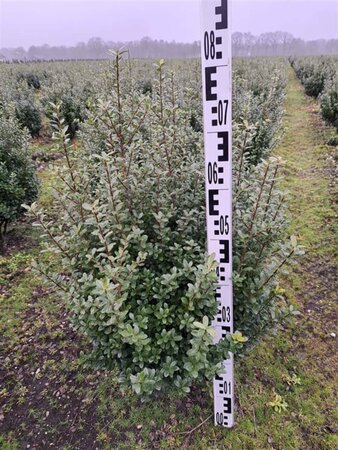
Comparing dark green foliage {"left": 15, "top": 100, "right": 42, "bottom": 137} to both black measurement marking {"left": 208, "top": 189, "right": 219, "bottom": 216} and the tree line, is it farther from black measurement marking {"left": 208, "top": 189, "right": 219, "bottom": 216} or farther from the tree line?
the tree line

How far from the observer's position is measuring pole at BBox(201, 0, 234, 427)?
54.7 inches

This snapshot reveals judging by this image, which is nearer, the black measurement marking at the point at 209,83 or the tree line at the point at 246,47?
the black measurement marking at the point at 209,83

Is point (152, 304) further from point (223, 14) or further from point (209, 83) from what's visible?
point (223, 14)

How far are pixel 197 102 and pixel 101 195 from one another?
373cm

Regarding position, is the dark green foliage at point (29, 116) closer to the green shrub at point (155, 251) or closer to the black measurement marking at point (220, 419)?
the green shrub at point (155, 251)

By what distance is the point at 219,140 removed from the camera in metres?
1.55

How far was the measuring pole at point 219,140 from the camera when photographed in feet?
4.56

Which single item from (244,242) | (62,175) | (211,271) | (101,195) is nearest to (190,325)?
(211,271)

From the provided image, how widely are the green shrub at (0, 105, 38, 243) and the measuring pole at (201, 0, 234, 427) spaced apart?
11.6 ft

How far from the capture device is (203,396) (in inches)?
107

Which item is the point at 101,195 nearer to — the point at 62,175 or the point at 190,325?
the point at 62,175

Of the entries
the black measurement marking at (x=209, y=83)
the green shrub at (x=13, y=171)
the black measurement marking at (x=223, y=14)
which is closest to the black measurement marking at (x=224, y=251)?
the black measurement marking at (x=209, y=83)

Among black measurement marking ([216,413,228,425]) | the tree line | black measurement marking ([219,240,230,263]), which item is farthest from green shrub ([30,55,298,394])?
the tree line

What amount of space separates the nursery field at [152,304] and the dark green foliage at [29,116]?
220 inches
